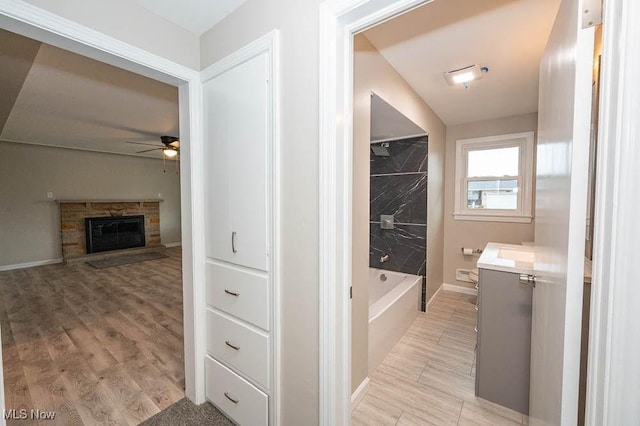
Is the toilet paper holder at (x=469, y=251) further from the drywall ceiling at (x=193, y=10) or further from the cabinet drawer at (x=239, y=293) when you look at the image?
the drywall ceiling at (x=193, y=10)

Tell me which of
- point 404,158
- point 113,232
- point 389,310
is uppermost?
point 404,158

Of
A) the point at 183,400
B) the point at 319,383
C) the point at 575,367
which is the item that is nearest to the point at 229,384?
the point at 183,400

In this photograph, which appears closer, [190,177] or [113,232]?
[190,177]

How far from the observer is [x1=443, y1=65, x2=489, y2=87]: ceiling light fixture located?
2.09 meters

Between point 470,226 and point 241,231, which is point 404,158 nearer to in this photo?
point 470,226

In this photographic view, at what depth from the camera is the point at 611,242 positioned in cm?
55

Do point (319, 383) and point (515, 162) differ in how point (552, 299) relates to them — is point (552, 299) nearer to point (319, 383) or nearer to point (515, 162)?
point (319, 383)

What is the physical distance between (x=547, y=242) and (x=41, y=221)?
8.02m

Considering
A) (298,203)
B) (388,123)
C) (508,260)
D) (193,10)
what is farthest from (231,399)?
(388,123)

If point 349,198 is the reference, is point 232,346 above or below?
below

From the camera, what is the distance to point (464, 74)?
213cm

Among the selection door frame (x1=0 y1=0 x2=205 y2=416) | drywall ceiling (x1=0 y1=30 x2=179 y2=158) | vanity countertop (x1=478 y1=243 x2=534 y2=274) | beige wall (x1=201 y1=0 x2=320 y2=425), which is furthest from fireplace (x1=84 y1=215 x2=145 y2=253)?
vanity countertop (x1=478 y1=243 x2=534 y2=274)

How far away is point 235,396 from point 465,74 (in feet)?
9.59

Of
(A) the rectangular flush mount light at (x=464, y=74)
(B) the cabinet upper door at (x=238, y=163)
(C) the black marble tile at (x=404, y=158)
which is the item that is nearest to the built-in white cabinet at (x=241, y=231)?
(B) the cabinet upper door at (x=238, y=163)
